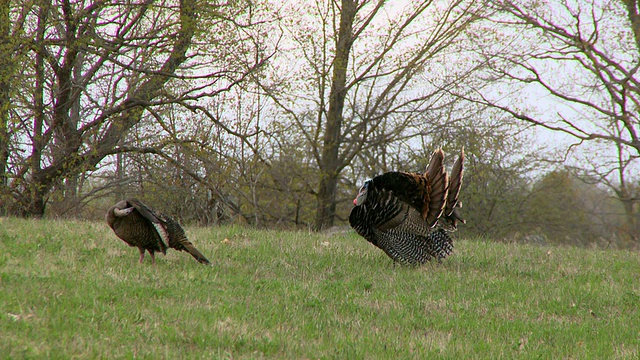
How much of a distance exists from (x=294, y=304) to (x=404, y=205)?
276 centimetres

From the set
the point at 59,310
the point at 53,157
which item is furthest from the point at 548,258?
the point at 53,157

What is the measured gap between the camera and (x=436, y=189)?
28.3ft

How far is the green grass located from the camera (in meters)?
5.07

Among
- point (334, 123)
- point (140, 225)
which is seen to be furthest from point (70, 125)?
point (140, 225)

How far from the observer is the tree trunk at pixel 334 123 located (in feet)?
69.3

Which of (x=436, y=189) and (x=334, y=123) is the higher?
(x=334, y=123)

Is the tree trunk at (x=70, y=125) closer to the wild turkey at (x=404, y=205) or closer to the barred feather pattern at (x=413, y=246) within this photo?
the wild turkey at (x=404, y=205)

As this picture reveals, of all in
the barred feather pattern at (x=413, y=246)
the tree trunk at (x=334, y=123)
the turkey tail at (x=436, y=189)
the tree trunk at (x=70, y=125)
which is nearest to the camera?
the turkey tail at (x=436, y=189)

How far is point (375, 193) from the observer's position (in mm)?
8742

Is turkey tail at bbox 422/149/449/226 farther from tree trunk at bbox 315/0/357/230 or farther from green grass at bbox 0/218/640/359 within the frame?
→ tree trunk at bbox 315/0/357/230

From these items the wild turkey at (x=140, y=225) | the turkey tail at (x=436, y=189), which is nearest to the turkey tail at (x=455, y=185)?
the turkey tail at (x=436, y=189)

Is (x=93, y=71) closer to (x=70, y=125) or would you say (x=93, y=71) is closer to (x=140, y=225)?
(x=70, y=125)

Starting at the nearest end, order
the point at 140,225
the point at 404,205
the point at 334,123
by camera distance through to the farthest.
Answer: the point at 140,225 → the point at 404,205 → the point at 334,123

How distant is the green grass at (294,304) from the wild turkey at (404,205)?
0.48 metres
